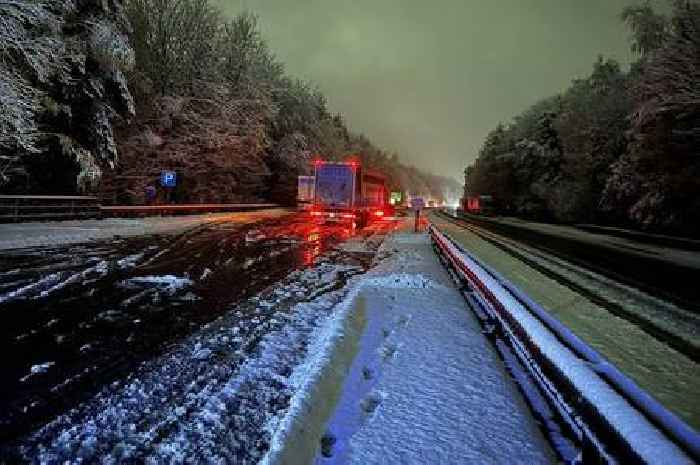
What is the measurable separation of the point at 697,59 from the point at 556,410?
26.3 metres

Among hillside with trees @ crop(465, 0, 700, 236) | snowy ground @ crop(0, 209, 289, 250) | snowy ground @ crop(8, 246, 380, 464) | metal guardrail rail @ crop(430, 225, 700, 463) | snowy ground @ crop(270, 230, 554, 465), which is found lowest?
snowy ground @ crop(0, 209, 289, 250)

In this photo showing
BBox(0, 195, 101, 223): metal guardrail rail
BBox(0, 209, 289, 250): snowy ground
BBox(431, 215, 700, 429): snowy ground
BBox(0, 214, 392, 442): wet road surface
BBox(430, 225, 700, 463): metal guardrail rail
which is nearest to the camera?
BBox(430, 225, 700, 463): metal guardrail rail

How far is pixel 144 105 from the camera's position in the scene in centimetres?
3828

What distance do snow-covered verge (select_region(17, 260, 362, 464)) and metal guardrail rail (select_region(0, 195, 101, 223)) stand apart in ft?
63.1

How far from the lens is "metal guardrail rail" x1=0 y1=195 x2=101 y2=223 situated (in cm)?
2247

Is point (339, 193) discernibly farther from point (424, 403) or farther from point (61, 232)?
point (424, 403)

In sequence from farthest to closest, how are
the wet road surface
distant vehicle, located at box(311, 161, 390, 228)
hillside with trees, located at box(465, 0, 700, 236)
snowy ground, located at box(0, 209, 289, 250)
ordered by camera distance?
distant vehicle, located at box(311, 161, 390, 228), hillside with trees, located at box(465, 0, 700, 236), snowy ground, located at box(0, 209, 289, 250), the wet road surface

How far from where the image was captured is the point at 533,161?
68000 millimetres

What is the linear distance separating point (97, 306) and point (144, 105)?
33.2m

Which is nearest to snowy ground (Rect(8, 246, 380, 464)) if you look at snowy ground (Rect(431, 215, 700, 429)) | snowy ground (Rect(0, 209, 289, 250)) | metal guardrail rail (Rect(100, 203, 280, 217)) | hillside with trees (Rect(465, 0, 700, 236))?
snowy ground (Rect(431, 215, 700, 429))

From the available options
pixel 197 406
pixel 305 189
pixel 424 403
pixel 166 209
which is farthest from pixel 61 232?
pixel 305 189

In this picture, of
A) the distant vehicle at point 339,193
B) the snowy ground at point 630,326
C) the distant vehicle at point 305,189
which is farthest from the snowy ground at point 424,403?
the distant vehicle at point 305,189

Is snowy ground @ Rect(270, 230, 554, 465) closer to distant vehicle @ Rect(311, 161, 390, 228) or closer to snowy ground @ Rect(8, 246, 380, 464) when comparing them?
snowy ground @ Rect(8, 246, 380, 464)

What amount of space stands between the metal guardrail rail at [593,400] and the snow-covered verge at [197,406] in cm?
227
